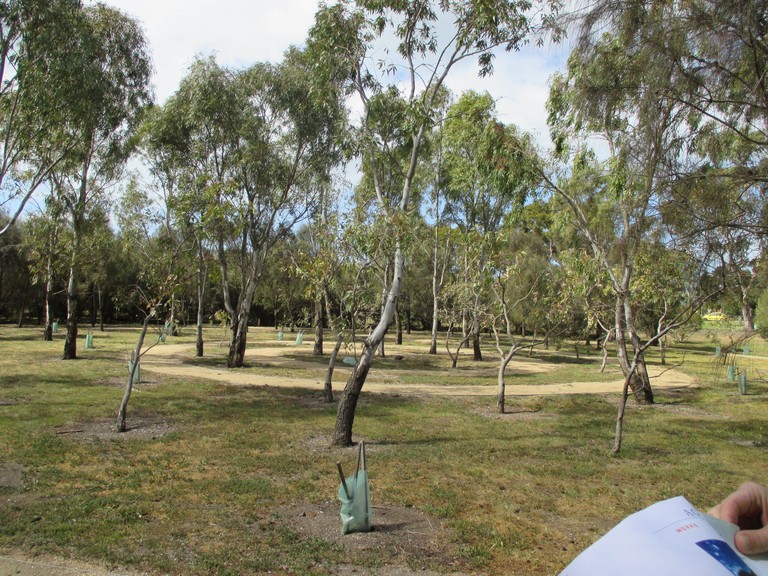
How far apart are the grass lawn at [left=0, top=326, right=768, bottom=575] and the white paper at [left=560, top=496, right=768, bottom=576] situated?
12.3 ft

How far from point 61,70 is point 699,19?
1139 cm

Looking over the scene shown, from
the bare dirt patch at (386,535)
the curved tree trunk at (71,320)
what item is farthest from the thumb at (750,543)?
the curved tree trunk at (71,320)

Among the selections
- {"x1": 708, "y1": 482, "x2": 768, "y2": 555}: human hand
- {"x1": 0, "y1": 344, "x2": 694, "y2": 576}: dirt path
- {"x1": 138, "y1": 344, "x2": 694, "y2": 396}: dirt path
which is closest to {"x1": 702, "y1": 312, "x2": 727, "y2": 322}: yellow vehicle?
{"x1": 0, "y1": 344, "x2": 694, "y2": 576}: dirt path

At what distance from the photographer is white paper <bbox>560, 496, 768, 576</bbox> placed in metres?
1.01

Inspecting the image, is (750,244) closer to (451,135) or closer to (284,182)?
(284,182)

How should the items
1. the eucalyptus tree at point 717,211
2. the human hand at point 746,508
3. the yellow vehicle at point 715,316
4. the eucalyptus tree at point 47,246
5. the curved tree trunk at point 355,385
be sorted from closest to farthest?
the human hand at point 746,508 → the eucalyptus tree at point 717,211 → the curved tree trunk at point 355,385 → the eucalyptus tree at point 47,246 → the yellow vehicle at point 715,316

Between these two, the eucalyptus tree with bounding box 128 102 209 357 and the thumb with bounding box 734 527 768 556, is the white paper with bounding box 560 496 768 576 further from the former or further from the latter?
the eucalyptus tree with bounding box 128 102 209 357

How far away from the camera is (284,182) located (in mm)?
18766

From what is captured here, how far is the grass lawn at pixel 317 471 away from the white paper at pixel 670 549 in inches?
147

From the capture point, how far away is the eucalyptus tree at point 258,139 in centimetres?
1723

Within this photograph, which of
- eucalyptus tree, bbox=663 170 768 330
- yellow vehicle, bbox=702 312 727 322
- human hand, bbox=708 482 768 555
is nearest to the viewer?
human hand, bbox=708 482 768 555

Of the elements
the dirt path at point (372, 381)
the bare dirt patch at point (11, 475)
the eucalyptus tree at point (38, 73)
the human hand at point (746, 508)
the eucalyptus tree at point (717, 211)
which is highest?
the eucalyptus tree at point (38, 73)

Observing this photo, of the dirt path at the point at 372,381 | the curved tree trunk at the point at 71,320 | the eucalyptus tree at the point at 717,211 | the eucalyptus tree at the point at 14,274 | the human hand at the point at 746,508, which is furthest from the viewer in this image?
the eucalyptus tree at the point at 14,274

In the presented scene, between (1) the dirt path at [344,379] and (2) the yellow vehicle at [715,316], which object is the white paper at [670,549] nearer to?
(1) the dirt path at [344,379]
